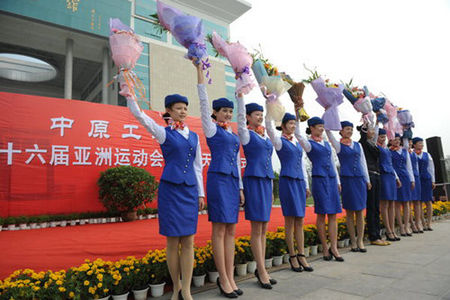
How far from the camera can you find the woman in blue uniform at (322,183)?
348 cm

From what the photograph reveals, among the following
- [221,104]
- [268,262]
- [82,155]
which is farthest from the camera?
[82,155]

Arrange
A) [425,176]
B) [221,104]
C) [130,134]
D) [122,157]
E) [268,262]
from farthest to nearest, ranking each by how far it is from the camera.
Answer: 1. [130,134]
2. [122,157]
3. [425,176]
4. [268,262]
5. [221,104]

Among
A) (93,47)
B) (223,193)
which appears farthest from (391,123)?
(93,47)

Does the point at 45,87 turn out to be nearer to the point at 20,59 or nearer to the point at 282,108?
Result: the point at 20,59

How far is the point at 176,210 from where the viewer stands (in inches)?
83.9

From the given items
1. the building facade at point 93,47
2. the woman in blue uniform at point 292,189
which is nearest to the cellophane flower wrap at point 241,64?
the woman in blue uniform at point 292,189

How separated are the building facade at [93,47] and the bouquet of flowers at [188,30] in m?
10.3

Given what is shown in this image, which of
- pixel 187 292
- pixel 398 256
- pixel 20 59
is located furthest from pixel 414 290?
pixel 20 59

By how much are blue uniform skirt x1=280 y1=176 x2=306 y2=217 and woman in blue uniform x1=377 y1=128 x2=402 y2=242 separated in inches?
85.7

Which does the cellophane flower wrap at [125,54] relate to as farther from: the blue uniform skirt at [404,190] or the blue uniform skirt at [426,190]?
the blue uniform skirt at [426,190]

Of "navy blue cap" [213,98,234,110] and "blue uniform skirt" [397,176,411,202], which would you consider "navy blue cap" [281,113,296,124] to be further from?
"blue uniform skirt" [397,176,411,202]

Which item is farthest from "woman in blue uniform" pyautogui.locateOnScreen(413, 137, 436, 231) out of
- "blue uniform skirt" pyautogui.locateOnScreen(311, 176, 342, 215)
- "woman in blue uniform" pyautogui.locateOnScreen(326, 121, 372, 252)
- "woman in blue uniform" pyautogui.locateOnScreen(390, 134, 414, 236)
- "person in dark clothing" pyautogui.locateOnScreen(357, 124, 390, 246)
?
"blue uniform skirt" pyautogui.locateOnScreen(311, 176, 342, 215)

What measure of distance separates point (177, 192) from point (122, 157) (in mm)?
5777

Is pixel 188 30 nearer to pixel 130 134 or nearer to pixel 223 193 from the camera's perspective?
pixel 223 193
